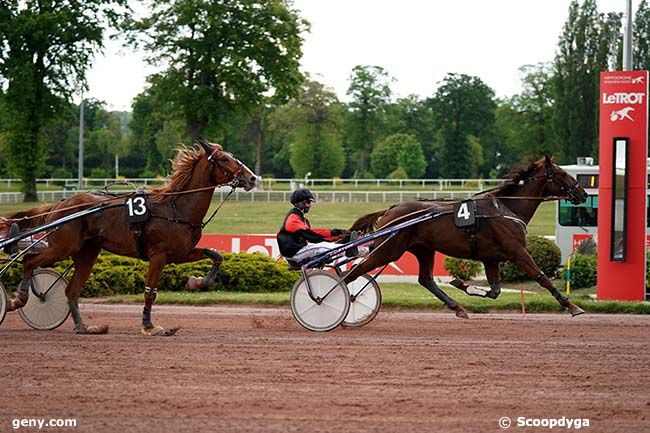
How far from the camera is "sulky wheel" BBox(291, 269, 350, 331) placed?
11102mm

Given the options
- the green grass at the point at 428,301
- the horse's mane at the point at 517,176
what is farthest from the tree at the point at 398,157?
the horse's mane at the point at 517,176

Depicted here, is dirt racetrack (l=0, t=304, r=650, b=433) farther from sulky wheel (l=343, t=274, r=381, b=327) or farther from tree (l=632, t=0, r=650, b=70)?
tree (l=632, t=0, r=650, b=70)

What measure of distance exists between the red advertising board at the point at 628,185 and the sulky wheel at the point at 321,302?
6.56m

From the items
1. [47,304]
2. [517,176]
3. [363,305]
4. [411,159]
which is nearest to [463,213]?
[517,176]

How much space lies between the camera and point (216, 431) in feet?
21.1

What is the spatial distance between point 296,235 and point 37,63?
33735mm

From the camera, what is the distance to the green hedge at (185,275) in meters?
17.1

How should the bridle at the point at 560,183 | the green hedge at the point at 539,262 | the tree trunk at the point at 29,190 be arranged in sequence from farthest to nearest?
1. the tree trunk at the point at 29,190
2. the green hedge at the point at 539,262
3. the bridle at the point at 560,183

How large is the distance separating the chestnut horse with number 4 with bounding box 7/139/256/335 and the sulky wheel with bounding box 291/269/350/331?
982 mm

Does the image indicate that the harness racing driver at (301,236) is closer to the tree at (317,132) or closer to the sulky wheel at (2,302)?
the sulky wheel at (2,302)

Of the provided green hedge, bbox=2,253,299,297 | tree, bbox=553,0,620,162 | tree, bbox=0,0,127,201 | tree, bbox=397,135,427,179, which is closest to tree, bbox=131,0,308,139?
tree, bbox=0,0,127,201

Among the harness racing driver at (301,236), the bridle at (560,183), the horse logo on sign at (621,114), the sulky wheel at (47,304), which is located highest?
the horse logo on sign at (621,114)

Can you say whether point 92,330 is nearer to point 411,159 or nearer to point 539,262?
point 539,262

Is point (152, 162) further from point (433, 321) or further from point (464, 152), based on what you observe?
point (433, 321)
